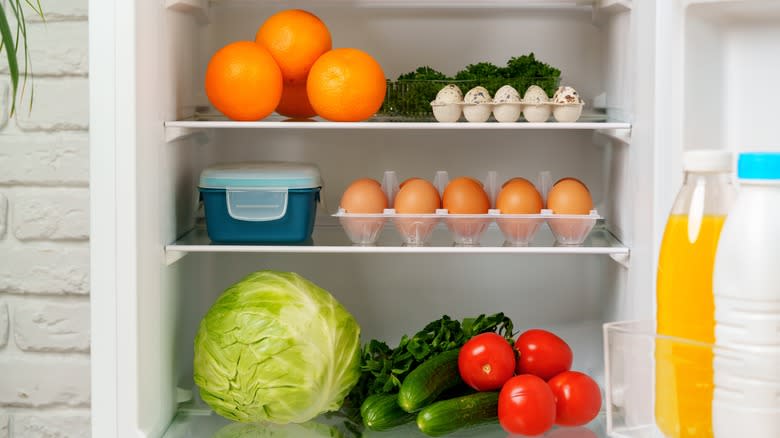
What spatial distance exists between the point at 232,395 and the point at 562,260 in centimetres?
83

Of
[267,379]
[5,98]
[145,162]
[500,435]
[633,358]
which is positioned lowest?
[500,435]

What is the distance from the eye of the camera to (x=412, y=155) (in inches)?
83.5

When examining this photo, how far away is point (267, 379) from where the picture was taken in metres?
1.72

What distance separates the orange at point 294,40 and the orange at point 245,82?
0.13 feet

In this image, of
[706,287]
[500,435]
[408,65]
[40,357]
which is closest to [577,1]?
[408,65]

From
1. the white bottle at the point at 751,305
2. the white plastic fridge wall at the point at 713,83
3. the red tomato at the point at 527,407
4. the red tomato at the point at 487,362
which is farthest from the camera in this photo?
the red tomato at the point at 487,362

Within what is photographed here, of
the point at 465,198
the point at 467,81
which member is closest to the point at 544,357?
the point at 465,198

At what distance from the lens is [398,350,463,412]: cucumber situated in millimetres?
1713

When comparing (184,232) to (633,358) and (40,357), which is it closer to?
(40,357)

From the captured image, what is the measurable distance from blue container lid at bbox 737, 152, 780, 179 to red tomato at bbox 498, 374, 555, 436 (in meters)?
0.71

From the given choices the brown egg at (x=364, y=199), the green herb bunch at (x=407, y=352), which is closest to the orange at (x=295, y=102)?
the brown egg at (x=364, y=199)

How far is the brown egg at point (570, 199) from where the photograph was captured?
1.75 meters

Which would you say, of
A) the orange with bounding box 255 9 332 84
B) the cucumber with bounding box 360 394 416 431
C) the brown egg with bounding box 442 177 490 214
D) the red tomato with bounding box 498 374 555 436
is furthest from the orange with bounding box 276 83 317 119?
the red tomato with bounding box 498 374 555 436

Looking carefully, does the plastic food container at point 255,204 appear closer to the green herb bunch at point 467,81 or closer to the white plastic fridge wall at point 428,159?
the white plastic fridge wall at point 428,159
